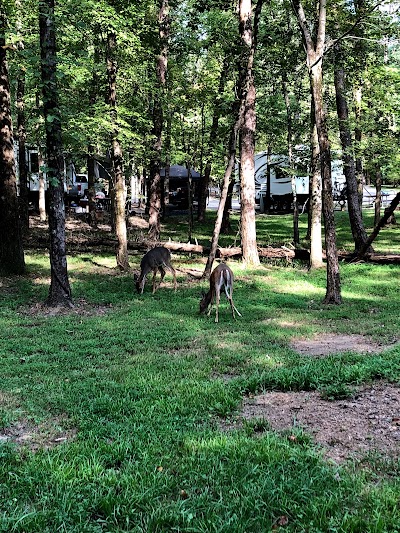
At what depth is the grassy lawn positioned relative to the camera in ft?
10.7

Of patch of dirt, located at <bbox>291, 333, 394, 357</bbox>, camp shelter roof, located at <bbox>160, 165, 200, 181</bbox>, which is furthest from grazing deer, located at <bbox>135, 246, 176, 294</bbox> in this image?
camp shelter roof, located at <bbox>160, 165, 200, 181</bbox>

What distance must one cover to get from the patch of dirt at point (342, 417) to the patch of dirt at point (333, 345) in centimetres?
192

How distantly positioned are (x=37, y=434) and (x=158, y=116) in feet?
50.1

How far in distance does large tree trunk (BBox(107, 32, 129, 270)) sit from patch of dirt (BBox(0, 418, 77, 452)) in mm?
10332

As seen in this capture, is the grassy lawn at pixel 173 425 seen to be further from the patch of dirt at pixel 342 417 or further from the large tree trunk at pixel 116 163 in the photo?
the large tree trunk at pixel 116 163

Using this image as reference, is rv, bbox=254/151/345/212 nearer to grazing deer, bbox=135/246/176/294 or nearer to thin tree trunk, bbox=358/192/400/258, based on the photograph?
thin tree trunk, bbox=358/192/400/258

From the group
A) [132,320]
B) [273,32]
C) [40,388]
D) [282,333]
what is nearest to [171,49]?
[273,32]

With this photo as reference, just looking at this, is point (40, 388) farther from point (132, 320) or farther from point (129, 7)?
point (129, 7)

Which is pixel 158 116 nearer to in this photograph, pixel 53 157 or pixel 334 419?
pixel 53 157

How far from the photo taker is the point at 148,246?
1756 centimetres

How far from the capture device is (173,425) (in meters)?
4.66

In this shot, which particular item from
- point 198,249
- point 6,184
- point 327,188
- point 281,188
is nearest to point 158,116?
point 198,249

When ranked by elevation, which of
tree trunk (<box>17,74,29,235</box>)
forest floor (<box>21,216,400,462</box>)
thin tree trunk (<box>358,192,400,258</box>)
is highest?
tree trunk (<box>17,74,29,235</box>)

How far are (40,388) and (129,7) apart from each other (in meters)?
11.6
